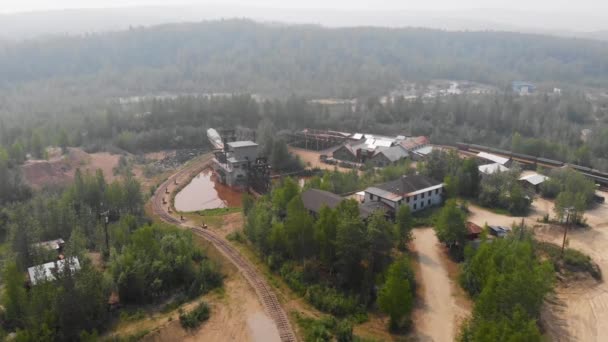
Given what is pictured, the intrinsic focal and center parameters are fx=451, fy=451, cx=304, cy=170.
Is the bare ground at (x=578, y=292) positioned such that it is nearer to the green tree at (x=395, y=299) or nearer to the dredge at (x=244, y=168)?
the green tree at (x=395, y=299)

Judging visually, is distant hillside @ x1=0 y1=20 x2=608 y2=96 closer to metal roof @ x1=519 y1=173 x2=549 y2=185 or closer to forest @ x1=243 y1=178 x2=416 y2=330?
metal roof @ x1=519 y1=173 x2=549 y2=185

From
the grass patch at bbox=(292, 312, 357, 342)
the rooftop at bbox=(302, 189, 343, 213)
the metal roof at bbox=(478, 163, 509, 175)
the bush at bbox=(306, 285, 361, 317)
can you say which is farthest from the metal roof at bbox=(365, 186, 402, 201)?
the metal roof at bbox=(478, 163, 509, 175)

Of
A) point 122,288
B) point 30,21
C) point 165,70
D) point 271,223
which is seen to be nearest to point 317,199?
point 271,223

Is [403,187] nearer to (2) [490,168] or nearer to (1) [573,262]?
(1) [573,262]

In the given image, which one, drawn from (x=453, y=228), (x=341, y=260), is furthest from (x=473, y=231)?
(x=341, y=260)

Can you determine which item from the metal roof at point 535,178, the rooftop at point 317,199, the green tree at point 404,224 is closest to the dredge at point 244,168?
the rooftop at point 317,199

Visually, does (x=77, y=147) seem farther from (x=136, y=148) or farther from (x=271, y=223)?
(x=271, y=223)
